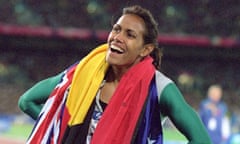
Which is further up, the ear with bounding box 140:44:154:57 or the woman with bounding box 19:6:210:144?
the ear with bounding box 140:44:154:57

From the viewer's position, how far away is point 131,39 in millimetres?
2514

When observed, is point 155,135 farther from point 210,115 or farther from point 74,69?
point 210,115

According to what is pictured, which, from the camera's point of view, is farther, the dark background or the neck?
the dark background

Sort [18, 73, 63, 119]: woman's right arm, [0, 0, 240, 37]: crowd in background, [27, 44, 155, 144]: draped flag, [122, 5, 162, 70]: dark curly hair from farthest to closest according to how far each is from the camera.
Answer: [0, 0, 240, 37]: crowd in background, [18, 73, 63, 119]: woman's right arm, [122, 5, 162, 70]: dark curly hair, [27, 44, 155, 144]: draped flag

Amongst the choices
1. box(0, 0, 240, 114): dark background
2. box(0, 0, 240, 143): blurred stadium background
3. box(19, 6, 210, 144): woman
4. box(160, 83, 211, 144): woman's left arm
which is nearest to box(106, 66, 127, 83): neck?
box(19, 6, 210, 144): woman

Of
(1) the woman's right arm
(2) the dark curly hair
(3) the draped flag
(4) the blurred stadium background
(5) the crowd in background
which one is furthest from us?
(5) the crowd in background

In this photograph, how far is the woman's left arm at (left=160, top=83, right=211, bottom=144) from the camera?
2428mm

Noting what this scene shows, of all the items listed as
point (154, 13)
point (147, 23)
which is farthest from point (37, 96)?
point (154, 13)

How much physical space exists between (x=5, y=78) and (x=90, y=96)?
43.8ft

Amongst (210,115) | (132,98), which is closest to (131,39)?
(132,98)

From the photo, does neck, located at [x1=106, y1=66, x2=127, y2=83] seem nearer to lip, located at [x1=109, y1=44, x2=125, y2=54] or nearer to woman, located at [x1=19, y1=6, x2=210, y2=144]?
woman, located at [x1=19, y1=6, x2=210, y2=144]

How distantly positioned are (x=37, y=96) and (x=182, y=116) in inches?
24.7

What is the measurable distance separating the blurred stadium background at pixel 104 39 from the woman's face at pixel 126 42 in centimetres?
1262

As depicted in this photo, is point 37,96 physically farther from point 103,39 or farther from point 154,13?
point 154,13
